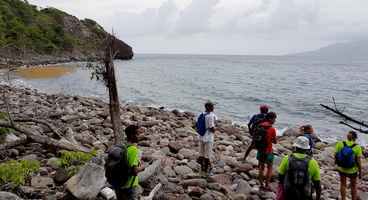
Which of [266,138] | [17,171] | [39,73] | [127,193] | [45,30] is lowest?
[39,73]

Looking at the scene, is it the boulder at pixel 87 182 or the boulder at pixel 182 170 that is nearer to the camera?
the boulder at pixel 87 182

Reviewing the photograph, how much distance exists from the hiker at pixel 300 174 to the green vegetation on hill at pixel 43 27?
254 feet

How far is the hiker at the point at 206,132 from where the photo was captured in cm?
1101

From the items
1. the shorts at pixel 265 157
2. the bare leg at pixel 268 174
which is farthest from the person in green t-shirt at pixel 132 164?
the bare leg at pixel 268 174

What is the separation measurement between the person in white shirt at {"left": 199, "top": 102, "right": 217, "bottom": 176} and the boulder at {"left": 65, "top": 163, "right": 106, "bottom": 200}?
11.3 ft

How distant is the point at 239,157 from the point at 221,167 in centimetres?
183

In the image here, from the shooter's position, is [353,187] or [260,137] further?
[260,137]

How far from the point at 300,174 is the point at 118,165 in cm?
276

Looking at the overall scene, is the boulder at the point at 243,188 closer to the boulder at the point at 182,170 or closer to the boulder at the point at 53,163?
the boulder at the point at 182,170

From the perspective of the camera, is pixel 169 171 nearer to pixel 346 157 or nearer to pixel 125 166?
pixel 346 157

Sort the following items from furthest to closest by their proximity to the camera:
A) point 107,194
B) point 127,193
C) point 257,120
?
point 257,120, point 107,194, point 127,193

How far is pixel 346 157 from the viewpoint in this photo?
9.62 metres

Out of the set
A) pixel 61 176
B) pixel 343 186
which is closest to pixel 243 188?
pixel 343 186

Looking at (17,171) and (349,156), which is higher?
(349,156)
